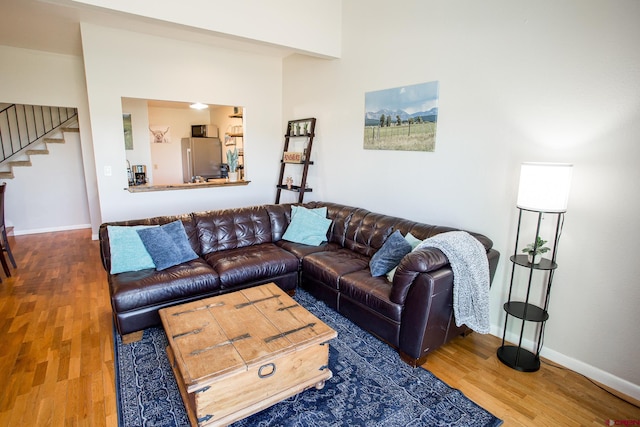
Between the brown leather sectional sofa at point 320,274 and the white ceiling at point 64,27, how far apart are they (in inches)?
76.6

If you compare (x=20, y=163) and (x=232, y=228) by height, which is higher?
(x=20, y=163)

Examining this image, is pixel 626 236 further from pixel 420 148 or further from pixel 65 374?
pixel 65 374

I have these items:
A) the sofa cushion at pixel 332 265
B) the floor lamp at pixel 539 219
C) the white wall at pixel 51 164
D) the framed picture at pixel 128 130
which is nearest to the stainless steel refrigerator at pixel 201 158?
the framed picture at pixel 128 130

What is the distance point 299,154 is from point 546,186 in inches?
131

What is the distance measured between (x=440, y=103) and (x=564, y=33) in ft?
3.23

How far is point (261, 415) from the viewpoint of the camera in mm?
1861

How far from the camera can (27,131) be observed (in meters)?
5.75

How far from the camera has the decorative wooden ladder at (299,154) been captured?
4629 mm

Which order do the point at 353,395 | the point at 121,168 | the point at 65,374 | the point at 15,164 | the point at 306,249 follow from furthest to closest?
the point at 15,164, the point at 121,168, the point at 306,249, the point at 65,374, the point at 353,395

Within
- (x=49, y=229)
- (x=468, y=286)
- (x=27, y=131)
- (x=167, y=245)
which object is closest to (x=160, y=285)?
(x=167, y=245)

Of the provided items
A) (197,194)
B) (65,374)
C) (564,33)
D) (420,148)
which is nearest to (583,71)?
(564,33)

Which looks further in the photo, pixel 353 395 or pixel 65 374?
pixel 65 374

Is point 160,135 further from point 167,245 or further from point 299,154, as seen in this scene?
point 167,245

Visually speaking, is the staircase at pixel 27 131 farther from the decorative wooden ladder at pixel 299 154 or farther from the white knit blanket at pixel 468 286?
the white knit blanket at pixel 468 286
